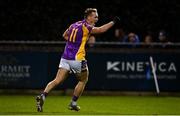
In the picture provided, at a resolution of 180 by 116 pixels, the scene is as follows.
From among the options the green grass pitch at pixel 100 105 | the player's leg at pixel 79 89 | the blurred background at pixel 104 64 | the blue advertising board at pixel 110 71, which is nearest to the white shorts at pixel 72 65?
the player's leg at pixel 79 89

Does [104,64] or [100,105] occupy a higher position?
[104,64]

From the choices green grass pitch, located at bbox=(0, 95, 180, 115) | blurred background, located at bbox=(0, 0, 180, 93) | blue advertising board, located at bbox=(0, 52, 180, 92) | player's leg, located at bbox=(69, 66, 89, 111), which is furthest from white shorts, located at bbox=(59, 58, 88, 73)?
blue advertising board, located at bbox=(0, 52, 180, 92)

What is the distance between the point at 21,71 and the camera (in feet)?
66.8

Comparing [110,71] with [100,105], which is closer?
[100,105]

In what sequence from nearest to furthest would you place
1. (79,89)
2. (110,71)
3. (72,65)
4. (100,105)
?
(72,65) → (79,89) → (100,105) → (110,71)

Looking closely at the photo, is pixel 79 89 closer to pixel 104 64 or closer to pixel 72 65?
pixel 72 65

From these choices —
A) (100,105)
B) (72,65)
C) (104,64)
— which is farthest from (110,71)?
(72,65)

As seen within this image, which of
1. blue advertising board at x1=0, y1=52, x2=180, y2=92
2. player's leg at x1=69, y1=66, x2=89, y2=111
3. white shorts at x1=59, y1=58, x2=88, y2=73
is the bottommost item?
blue advertising board at x1=0, y1=52, x2=180, y2=92

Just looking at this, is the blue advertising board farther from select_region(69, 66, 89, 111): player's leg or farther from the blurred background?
select_region(69, 66, 89, 111): player's leg

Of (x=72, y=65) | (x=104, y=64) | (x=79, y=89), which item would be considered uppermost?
(x=72, y=65)

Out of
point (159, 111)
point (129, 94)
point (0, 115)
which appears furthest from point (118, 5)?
point (0, 115)

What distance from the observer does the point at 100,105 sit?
16.3 metres

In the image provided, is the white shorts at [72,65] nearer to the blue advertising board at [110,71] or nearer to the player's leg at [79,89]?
the player's leg at [79,89]

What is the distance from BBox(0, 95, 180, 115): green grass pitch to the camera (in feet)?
46.0
